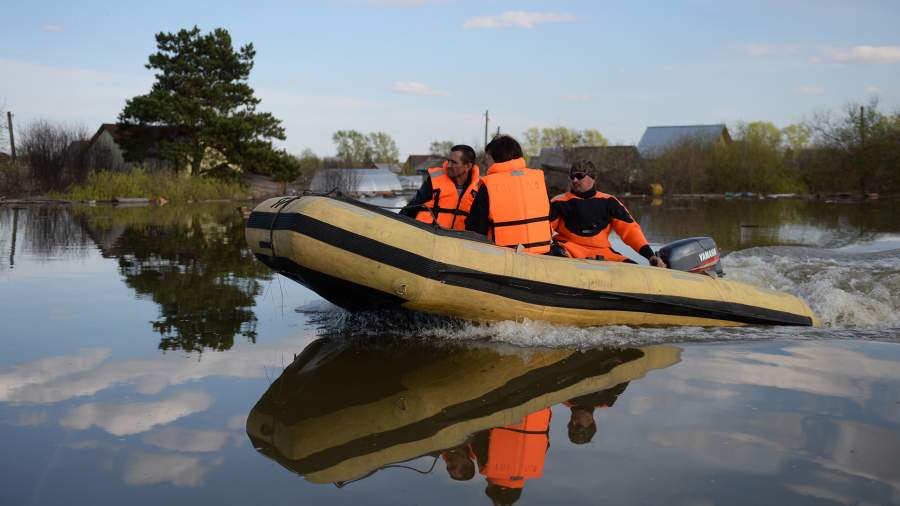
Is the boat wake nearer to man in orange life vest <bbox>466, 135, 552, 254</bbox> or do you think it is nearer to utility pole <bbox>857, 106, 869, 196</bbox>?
man in orange life vest <bbox>466, 135, 552, 254</bbox>

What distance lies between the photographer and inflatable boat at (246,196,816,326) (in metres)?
5.03

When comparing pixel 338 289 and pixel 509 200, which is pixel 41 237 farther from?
pixel 509 200

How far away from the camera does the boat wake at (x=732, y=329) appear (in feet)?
17.8

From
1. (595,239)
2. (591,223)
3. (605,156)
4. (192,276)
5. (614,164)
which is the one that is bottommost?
(192,276)

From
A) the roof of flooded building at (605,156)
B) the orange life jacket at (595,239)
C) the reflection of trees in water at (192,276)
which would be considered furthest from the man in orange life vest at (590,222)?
the roof of flooded building at (605,156)

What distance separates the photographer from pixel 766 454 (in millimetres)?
3158

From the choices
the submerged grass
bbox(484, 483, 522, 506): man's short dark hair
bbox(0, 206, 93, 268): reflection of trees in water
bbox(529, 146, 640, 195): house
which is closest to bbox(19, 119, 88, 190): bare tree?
the submerged grass

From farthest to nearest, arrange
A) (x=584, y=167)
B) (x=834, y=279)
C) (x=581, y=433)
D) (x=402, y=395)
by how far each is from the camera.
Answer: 1. (x=834, y=279)
2. (x=584, y=167)
3. (x=402, y=395)
4. (x=581, y=433)

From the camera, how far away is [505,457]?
3150 millimetres

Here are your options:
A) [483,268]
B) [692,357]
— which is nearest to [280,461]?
[483,268]

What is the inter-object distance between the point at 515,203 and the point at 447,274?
811mm

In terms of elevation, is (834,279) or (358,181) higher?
(358,181)

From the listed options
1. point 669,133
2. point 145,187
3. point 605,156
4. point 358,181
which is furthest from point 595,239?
point 669,133

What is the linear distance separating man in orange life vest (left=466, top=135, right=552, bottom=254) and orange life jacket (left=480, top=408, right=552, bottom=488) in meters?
2.06
